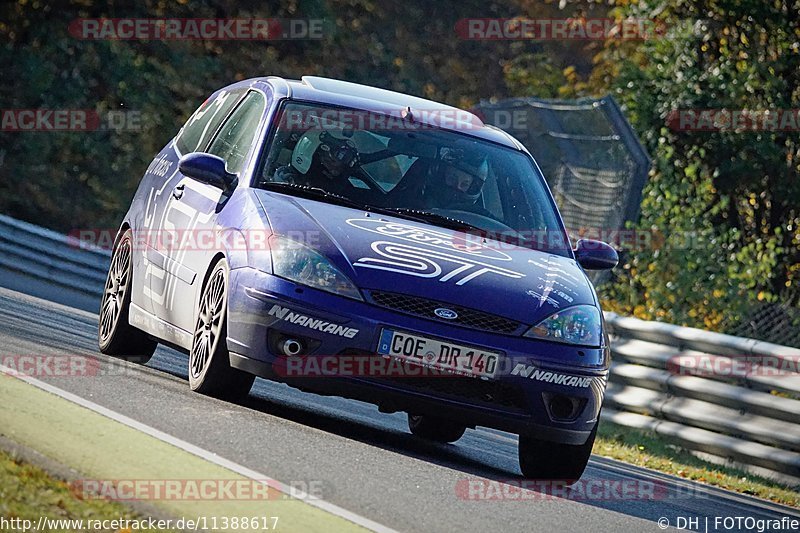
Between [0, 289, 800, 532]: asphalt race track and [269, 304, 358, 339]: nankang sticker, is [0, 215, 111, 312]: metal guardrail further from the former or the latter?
[269, 304, 358, 339]: nankang sticker

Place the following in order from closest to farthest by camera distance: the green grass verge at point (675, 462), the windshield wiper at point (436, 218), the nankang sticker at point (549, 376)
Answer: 1. the nankang sticker at point (549, 376)
2. the windshield wiper at point (436, 218)
3. the green grass verge at point (675, 462)

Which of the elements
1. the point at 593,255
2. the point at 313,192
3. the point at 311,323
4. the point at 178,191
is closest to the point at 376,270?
the point at 311,323

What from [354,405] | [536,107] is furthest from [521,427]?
[536,107]

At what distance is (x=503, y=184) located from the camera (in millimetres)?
9430

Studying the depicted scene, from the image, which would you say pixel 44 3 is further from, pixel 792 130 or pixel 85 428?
pixel 85 428

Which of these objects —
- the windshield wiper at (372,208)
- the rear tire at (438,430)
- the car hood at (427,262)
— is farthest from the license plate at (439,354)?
the rear tire at (438,430)

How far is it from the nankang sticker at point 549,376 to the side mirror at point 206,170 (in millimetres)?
2004

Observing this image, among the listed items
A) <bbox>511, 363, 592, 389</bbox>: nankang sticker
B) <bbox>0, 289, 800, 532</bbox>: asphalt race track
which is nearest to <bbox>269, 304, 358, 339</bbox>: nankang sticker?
<bbox>0, 289, 800, 532</bbox>: asphalt race track

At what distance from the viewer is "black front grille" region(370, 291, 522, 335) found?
7.78 meters

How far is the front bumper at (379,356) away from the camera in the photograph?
7719 mm

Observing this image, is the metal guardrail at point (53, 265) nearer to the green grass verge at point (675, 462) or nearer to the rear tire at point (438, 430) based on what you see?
the green grass verge at point (675, 462)

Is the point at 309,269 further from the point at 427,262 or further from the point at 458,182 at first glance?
the point at 458,182

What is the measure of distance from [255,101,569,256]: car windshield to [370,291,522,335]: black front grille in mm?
1042

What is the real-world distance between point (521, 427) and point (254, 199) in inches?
71.9
